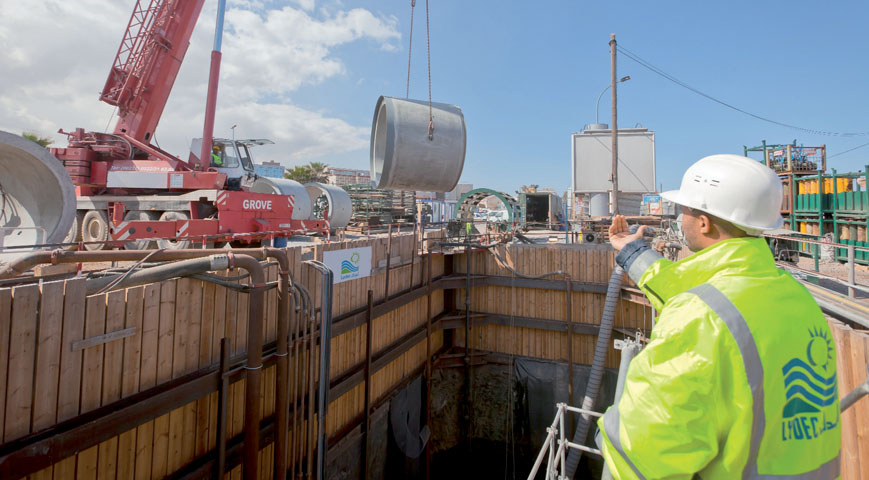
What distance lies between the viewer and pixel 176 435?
4.18 meters

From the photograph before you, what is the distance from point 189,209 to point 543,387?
447 inches

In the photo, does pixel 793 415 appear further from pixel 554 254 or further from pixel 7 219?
pixel 7 219

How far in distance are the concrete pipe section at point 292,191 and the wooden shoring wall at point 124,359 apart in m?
9.20

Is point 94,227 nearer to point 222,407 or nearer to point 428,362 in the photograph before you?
point 428,362

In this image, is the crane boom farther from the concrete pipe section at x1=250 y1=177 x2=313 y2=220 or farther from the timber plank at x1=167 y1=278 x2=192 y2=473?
the timber plank at x1=167 y1=278 x2=192 y2=473

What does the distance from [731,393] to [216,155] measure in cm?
1671

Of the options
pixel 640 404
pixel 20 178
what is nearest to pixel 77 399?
pixel 640 404

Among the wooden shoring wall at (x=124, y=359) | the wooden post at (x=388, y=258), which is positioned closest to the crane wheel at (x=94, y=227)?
the wooden post at (x=388, y=258)

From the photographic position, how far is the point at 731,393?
4.43ft

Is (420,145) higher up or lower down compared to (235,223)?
higher up

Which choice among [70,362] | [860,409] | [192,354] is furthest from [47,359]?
[860,409]

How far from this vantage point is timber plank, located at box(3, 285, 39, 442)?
2.97 m

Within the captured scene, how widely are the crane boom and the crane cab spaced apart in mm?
1909

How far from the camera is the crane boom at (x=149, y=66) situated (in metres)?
12.1
